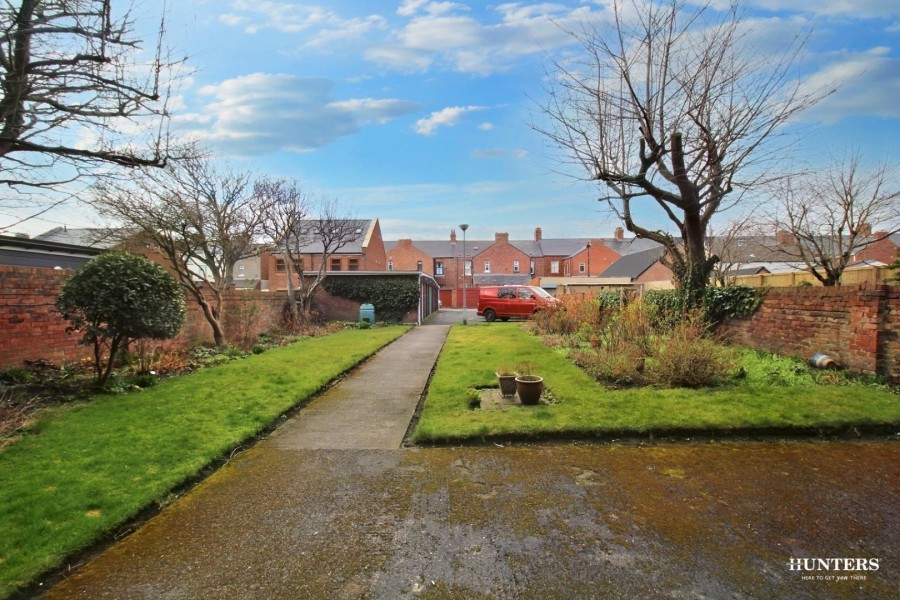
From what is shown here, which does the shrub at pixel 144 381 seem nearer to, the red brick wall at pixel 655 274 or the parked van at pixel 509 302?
the parked van at pixel 509 302

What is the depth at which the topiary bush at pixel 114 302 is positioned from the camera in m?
6.38

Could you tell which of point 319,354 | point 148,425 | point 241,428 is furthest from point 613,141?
point 148,425

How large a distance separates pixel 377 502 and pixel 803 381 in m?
6.96

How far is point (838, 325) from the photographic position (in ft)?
24.7

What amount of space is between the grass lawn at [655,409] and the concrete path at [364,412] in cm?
38

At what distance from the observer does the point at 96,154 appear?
5.70 m

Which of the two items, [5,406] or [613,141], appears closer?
[5,406]

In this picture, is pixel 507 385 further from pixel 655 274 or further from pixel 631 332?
pixel 655 274

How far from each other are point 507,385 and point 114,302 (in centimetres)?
575

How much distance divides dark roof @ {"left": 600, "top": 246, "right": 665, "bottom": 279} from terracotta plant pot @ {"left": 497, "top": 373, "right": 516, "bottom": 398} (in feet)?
112

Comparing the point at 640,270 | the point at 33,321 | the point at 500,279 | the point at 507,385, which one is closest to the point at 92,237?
the point at 33,321

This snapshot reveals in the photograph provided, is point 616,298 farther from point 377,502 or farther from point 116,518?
point 116,518

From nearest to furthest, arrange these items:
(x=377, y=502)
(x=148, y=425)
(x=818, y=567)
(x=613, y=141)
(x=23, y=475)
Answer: (x=818, y=567), (x=377, y=502), (x=23, y=475), (x=148, y=425), (x=613, y=141)

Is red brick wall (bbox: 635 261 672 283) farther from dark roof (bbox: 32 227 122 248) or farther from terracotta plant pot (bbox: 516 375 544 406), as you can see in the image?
dark roof (bbox: 32 227 122 248)
